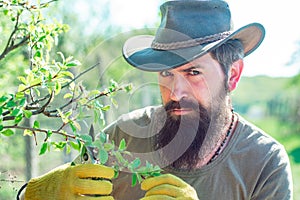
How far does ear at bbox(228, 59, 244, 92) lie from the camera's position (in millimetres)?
1820

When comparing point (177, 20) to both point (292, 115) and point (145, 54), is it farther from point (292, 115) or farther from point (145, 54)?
point (292, 115)

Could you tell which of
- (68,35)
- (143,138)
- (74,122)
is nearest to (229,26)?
(143,138)

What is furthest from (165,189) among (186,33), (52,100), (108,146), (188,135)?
(186,33)

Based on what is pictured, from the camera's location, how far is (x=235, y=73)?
6.06ft

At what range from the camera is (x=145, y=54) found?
67.6 inches

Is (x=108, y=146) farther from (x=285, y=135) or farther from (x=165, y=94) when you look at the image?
(x=285, y=135)

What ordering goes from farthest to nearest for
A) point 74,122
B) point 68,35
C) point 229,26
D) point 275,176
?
1. point 68,35
2. point 229,26
3. point 275,176
4. point 74,122

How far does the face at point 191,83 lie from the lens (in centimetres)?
166

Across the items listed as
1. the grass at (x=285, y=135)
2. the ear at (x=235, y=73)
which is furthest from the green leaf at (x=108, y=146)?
the grass at (x=285, y=135)

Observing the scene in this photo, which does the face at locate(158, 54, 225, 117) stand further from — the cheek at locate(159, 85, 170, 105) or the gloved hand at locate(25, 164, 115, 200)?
the gloved hand at locate(25, 164, 115, 200)

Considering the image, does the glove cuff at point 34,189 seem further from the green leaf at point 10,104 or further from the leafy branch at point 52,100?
the green leaf at point 10,104

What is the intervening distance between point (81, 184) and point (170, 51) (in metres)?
0.54

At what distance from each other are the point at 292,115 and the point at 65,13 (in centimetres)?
685

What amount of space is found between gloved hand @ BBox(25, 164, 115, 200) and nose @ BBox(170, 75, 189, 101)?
374 millimetres
